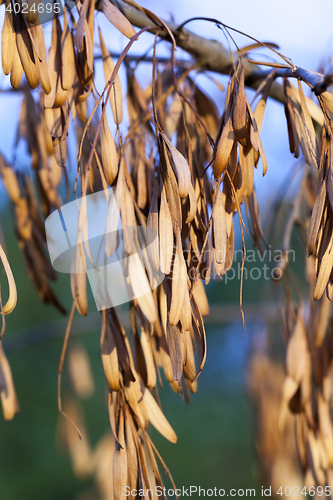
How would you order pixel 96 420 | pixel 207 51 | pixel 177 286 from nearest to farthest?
pixel 177 286, pixel 207 51, pixel 96 420

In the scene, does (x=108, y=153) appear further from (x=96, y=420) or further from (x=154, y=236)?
(x=96, y=420)

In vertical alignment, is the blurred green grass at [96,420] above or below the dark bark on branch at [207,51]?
below

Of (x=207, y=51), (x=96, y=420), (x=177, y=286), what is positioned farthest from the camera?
(x=96, y=420)

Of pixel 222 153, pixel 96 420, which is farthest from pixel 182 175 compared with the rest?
pixel 96 420

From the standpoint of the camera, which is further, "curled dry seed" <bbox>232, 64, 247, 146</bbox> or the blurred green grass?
the blurred green grass

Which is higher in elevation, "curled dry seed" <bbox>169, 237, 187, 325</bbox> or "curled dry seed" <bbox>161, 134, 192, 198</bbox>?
"curled dry seed" <bbox>161, 134, 192, 198</bbox>

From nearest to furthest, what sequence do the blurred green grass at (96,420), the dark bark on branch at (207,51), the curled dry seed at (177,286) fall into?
1. the curled dry seed at (177,286)
2. the dark bark on branch at (207,51)
3. the blurred green grass at (96,420)

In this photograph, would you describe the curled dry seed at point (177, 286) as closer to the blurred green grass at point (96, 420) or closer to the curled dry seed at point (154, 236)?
the curled dry seed at point (154, 236)

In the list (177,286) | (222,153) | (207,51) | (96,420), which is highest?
(207,51)

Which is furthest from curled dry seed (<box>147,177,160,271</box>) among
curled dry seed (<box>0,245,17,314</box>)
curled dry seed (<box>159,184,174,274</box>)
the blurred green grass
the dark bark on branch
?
the blurred green grass

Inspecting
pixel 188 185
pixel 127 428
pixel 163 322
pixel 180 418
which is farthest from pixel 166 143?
pixel 180 418

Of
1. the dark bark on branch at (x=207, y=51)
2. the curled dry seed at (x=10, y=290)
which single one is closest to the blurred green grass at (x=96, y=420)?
the dark bark on branch at (x=207, y=51)

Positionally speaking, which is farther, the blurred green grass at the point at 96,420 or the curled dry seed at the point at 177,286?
the blurred green grass at the point at 96,420

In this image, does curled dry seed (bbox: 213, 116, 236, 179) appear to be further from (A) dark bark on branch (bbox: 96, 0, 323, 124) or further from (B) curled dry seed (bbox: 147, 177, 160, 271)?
(A) dark bark on branch (bbox: 96, 0, 323, 124)
